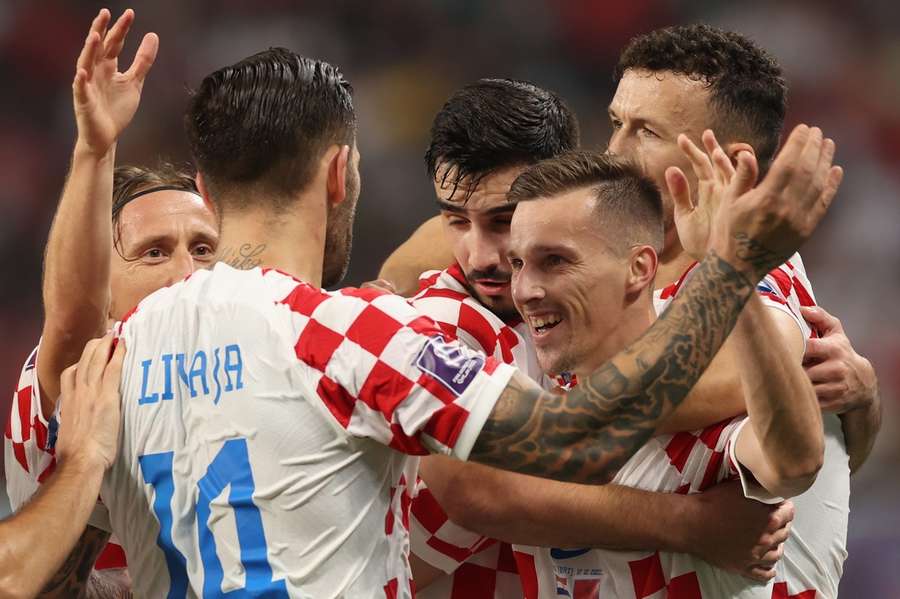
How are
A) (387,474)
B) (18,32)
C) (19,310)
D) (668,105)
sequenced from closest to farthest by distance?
1. (387,474)
2. (668,105)
3. (19,310)
4. (18,32)

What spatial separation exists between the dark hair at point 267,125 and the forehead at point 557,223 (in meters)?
0.71

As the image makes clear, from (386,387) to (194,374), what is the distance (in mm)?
499

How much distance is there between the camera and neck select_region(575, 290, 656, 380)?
340 cm

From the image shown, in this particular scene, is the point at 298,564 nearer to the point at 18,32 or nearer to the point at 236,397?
the point at 236,397

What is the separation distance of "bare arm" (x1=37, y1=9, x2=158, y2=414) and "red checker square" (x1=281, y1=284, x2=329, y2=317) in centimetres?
87

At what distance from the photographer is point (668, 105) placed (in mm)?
3941

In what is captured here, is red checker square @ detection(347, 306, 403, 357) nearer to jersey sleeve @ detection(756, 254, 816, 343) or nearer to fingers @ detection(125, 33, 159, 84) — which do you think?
jersey sleeve @ detection(756, 254, 816, 343)

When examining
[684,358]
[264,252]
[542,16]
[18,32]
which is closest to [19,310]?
[18,32]

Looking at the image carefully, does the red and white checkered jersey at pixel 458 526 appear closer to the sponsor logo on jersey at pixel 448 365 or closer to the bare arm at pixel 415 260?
the bare arm at pixel 415 260

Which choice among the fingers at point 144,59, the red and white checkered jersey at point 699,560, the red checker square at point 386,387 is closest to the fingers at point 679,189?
the red and white checkered jersey at point 699,560

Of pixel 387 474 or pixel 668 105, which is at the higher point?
pixel 668 105

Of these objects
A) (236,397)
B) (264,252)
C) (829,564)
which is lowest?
(829,564)

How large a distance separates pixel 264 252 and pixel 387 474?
0.58 meters

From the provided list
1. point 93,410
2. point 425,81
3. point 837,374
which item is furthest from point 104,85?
point 425,81
